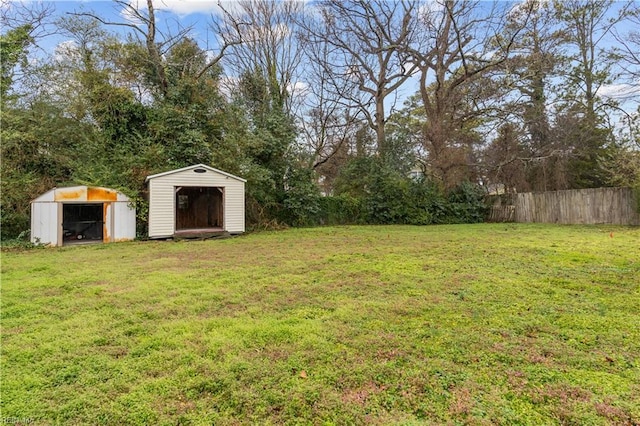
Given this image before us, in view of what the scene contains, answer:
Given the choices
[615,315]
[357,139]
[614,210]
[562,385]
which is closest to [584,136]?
[614,210]

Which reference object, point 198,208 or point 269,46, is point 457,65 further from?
point 198,208

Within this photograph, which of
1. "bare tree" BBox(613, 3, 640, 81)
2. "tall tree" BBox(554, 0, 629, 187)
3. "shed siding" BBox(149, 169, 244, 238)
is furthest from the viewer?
"tall tree" BBox(554, 0, 629, 187)

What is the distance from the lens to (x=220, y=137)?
1262cm

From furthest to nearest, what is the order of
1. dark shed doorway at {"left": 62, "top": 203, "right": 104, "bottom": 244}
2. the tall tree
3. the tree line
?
the tall tree < the tree line < dark shed doorway at {"left": 62, "top": 203, "right": 104, "bottom": 244}

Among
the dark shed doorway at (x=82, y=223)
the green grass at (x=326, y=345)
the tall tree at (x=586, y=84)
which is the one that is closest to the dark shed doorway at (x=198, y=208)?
the dark shed doorway at (x=82, y=223)

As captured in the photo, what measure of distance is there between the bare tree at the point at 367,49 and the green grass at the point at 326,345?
11.8 meters

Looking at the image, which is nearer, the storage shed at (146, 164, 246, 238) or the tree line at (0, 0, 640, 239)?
the storage shed at (146, 164, 246, 238)

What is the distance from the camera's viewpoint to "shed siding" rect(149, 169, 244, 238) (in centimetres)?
946

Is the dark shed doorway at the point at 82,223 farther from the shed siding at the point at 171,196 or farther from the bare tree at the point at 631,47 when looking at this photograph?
the bare tree at the point at 631,47

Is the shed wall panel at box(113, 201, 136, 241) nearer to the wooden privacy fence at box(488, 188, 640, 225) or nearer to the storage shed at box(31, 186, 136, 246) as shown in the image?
the storage shed at box(31, 186, 136, 246)

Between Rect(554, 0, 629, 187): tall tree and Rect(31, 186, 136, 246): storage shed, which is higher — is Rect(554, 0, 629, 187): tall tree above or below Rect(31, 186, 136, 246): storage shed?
above

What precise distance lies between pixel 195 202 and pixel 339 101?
852cm

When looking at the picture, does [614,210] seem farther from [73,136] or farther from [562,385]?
[73,136]

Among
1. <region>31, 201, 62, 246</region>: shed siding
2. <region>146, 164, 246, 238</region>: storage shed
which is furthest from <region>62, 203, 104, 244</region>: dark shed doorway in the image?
<region>146, 164, 246, 238</region>: storage shed
